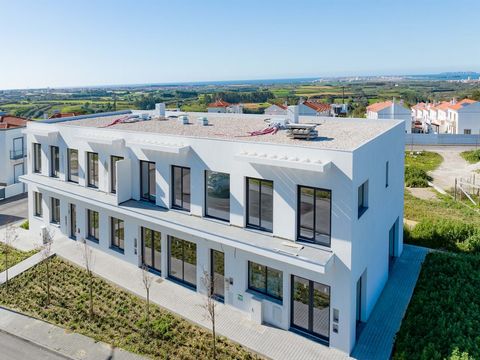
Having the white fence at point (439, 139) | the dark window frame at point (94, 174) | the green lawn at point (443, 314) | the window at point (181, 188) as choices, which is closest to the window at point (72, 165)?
the dark window frame at point (94, 174)

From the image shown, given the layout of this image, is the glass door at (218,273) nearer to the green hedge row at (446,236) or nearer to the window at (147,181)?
the window at (147,181)

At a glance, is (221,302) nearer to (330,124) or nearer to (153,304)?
(153,304)

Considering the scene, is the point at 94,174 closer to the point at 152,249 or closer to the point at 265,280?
the point at 152,249

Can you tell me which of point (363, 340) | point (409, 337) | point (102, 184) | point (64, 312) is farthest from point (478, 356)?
point (102, 184)

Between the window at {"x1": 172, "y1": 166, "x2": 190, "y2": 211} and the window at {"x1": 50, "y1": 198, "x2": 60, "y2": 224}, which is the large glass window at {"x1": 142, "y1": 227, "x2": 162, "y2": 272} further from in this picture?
the window at {"x1": 50, "y1": 198, "x2": 60, "y2": 224}

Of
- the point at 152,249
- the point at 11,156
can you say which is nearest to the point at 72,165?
the point at 152,249
